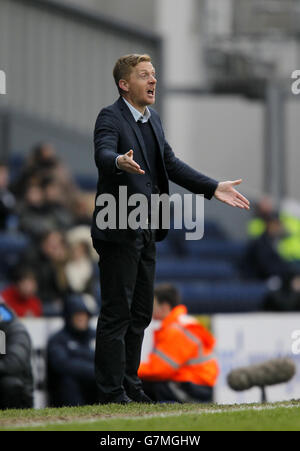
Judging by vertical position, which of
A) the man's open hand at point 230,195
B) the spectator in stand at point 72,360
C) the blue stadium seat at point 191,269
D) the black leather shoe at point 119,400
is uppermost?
the man's open hand at point 230,195

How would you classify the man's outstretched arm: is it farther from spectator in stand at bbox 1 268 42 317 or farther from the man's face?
spectator in stand at bbox 1 268 42 317

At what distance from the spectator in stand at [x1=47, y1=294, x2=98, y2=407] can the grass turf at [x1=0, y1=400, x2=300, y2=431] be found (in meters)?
4.42

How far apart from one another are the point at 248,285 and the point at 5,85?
4.30 metres

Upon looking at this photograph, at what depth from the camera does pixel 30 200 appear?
1450 cm

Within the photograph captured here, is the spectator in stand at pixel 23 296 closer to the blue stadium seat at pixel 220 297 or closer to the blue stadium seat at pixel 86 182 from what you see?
the blue stadium seat at pixel 220 297

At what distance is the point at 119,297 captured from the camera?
20.5 ft

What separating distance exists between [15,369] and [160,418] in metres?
2.53

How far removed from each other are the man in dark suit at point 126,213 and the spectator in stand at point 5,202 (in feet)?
24.1

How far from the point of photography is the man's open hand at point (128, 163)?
19.2ft

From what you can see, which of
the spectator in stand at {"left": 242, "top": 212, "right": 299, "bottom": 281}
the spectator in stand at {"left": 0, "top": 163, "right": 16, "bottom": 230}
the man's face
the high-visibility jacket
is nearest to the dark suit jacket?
the man's face

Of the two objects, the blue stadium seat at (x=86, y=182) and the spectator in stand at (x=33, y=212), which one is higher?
the blue stadium seat at (x=86, y=182)

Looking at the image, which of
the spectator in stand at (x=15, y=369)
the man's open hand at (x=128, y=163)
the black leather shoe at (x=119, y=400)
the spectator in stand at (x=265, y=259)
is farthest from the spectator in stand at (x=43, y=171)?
the man's open hand at (x=128, y=163)

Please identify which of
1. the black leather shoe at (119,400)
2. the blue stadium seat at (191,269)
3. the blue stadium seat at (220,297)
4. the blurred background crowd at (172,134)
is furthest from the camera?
the blue stadium seat at (191,269)
